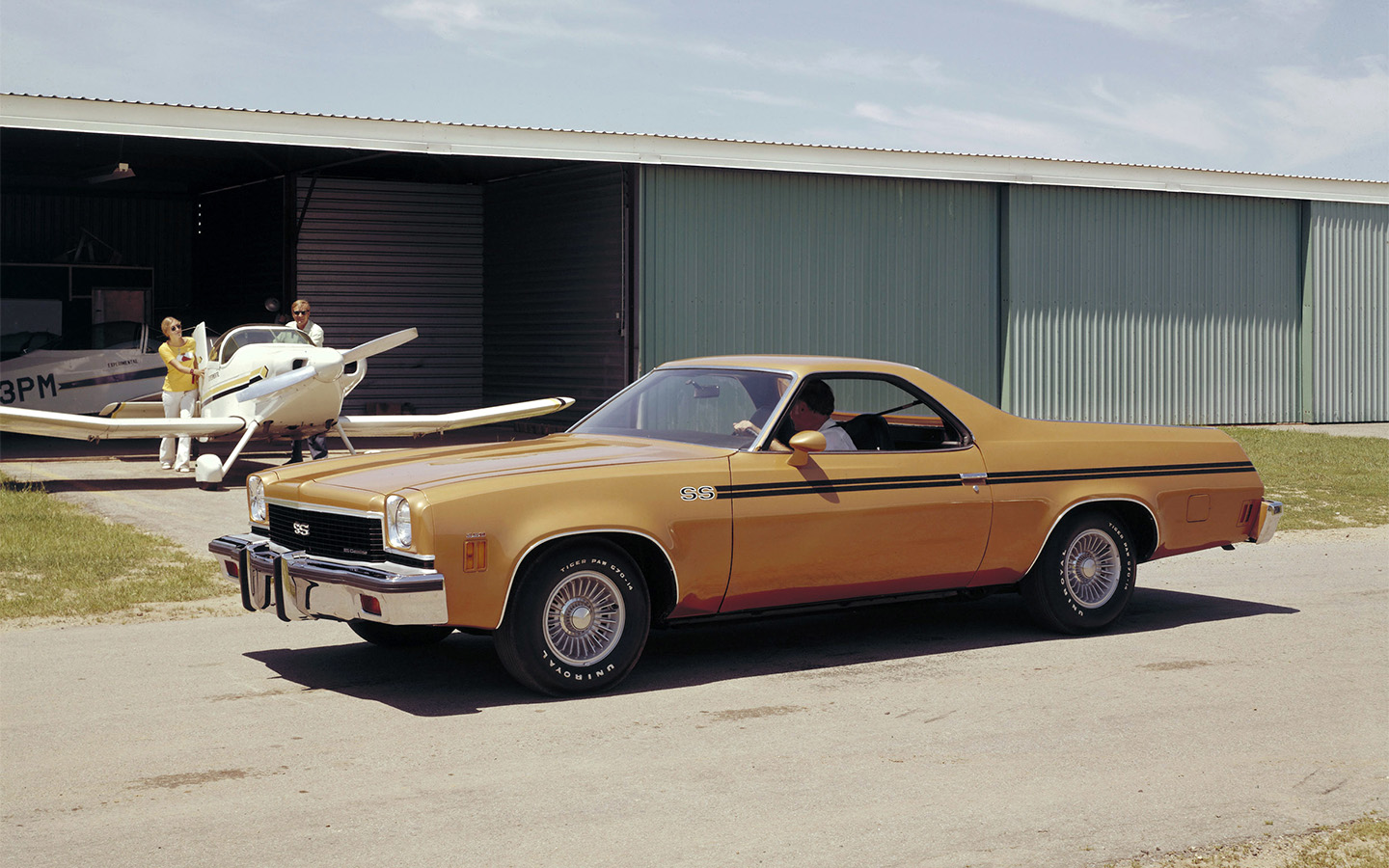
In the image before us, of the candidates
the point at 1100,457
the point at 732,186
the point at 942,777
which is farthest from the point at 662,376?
the point at 732,186

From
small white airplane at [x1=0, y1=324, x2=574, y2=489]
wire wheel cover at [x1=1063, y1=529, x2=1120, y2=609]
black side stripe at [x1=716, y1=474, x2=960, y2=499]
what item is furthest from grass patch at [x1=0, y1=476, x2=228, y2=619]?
wire wheel cover at [x1=1063, y1=529, x2=1120, y2=609]

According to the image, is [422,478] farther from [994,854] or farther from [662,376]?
[994,854]

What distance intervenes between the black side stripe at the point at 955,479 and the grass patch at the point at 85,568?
429cm

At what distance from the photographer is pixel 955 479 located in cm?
735

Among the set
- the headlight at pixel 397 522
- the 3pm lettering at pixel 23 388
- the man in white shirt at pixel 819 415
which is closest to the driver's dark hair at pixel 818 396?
the man in white shirt at pixel 819 415

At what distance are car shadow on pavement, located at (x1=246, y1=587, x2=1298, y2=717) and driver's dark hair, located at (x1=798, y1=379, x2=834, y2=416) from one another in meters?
1.07

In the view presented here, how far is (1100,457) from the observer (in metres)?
7.88

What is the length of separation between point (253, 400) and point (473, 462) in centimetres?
1027

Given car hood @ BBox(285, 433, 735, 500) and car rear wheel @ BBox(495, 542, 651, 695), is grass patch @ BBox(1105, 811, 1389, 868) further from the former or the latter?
car hood @ BBox(285, 433, 735, 500)

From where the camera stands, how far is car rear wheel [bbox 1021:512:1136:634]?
7.73m

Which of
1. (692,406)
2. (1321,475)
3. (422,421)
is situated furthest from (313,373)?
(1321,475)

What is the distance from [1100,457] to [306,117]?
13.1 meters

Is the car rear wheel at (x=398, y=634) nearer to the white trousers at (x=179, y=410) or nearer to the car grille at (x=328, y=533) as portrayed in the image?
the car grille at (x=328, y=533)

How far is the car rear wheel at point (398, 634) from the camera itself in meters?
7.29
